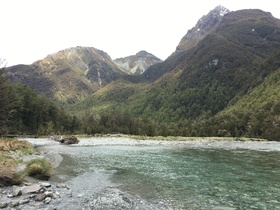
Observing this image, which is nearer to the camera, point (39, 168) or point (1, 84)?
point (39, 168)

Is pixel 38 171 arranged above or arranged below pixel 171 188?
above

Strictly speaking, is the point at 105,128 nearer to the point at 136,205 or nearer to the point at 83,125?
the point at 83,125

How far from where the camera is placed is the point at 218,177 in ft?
81.9

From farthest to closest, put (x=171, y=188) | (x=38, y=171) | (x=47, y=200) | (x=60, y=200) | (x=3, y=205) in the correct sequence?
(x=38, y=171), (x=171, y=188), (x=60, y=200), (x=47, y=200), (x=3, y=205)

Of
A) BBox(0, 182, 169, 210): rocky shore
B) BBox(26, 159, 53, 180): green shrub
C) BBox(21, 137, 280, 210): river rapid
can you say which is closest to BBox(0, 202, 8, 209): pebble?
BBox(0, 182, 169, 210): rocky shore

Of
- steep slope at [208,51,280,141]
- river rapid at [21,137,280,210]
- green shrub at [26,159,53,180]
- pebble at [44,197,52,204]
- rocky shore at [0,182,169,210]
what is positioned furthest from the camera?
steep slope at [208,51,280,141]

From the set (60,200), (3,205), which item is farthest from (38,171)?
(3,205)

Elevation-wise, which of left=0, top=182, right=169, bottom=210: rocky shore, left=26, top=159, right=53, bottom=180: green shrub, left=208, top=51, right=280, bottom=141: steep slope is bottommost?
left=0, top=182, right=169, bottom=210: rocky shore

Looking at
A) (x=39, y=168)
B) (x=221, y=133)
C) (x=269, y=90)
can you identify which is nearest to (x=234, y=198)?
(x=39, y=168)

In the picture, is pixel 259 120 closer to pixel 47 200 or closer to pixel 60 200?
pixel 60 200

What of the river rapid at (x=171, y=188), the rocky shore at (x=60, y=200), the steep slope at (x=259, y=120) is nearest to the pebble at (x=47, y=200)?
the rocky shore at (x=60, y=200)

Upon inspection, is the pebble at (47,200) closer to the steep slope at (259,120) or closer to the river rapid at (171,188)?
the river rapid at (171,188)

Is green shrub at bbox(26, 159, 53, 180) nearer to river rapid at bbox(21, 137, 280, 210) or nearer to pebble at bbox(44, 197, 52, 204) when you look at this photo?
river rapid at bbox(21, 137, 280, 210)

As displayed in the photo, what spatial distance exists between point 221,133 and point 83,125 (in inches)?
2881
